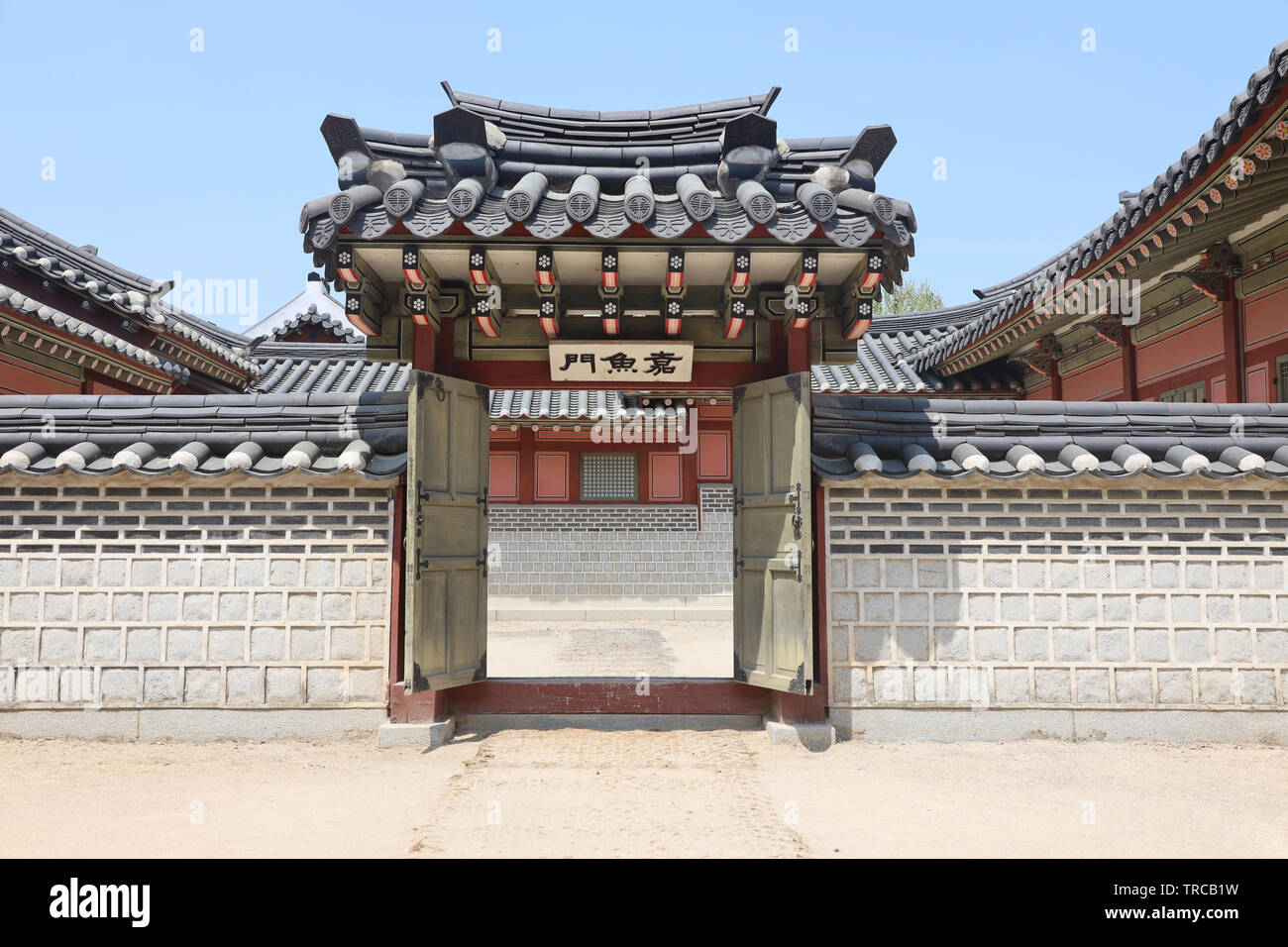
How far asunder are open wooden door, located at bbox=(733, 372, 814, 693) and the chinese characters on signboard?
560 mm

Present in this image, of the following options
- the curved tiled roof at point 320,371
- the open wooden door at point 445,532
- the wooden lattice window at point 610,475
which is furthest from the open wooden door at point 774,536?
the wooden lattice window at point 610,475

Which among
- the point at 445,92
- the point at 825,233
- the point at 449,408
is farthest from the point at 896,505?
the point at 445,92

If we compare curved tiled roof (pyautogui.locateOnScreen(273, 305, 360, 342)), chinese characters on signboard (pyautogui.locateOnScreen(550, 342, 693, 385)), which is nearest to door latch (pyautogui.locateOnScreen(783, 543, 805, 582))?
chinese characters on signboard (pyautogui.locateOnScreen(550, 342, 693, 385))

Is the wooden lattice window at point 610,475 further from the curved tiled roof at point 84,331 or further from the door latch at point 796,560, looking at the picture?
the door latch at point 796,560

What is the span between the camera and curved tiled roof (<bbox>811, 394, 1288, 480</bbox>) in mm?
6137

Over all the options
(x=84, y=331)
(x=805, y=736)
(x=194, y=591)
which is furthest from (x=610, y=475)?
(x=805, y=736)

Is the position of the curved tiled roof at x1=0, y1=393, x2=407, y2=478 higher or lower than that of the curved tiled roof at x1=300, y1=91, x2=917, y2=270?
lower

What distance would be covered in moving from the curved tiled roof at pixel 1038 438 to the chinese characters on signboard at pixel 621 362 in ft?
3.83

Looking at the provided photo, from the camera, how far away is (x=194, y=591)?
615 centimetres

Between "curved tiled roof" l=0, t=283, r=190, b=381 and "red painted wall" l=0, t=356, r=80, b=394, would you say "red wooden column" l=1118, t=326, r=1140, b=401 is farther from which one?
"red painted wall" l=0, t=356, r=80, b=394

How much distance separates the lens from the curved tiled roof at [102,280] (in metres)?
9.52

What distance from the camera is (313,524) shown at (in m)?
6.23

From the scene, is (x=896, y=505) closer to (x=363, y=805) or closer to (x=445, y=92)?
(x=363, y=805)

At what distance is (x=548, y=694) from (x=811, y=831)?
270 cm
